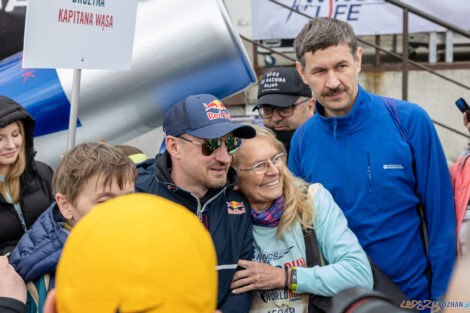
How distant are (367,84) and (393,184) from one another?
3.74 m

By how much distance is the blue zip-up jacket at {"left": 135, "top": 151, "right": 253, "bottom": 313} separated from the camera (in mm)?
2016

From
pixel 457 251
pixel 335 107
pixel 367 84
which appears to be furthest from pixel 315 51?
pixel 367 84

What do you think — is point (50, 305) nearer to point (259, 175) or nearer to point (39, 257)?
point (39, 257)

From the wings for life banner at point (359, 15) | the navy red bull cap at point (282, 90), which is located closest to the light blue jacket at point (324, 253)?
the navy red bull cap at point (282, 90)

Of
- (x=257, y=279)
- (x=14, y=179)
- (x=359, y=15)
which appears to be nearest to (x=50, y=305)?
(x=257, y=279)

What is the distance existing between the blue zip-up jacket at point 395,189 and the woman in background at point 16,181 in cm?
156

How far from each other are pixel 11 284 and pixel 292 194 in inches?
47.9

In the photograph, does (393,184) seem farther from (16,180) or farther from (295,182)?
(16,180)

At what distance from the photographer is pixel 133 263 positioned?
869 millimetres

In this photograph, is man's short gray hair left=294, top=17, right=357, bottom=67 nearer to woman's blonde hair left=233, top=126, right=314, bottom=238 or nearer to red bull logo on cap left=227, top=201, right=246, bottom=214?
woman's blonde hair left=233, top=126, right=314, bottom=238

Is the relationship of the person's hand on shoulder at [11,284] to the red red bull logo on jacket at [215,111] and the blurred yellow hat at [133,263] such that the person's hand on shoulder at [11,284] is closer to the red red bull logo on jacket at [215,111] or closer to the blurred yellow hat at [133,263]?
the blurred yellow hat at [133,263]

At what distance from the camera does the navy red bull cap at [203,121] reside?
2160mm

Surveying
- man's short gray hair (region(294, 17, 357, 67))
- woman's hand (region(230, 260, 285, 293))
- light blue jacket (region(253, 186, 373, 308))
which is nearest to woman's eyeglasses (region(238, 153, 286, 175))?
light blue jacket (region(253, 186, 373, 308))

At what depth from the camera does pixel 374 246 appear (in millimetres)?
2332
